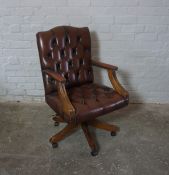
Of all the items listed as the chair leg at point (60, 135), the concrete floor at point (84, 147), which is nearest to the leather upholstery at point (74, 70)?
the chair leg at point (60, 135)

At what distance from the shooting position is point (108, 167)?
189 centimetres

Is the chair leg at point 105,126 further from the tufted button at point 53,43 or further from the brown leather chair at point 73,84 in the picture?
the tufted button at point 53,43

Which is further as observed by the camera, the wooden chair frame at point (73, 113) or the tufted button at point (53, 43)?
the tufted button at point (53, 43)

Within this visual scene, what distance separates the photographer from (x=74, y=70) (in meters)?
2.25

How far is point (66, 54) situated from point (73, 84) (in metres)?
0.28

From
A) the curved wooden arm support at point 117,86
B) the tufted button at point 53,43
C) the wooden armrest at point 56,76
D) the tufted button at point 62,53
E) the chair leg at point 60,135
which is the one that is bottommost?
the chair leg at point 60,135

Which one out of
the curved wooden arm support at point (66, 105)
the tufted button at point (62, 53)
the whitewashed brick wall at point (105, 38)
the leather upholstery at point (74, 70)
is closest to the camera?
the curved wooden arm support at point (66, 105)

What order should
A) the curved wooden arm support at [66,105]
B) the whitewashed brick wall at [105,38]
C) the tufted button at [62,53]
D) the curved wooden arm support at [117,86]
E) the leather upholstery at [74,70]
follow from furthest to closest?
the whitewashed brick wall at [105,38]
the tufted button at [62,53]
the curved wooden arm support at [117,86]
the leather upholstery at [74,70]
the curved wooden arm support at [66,105]

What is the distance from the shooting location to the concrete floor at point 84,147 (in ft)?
6.15

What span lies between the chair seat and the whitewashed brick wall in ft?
2.02

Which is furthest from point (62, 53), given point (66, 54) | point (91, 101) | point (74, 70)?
point (91, 101)

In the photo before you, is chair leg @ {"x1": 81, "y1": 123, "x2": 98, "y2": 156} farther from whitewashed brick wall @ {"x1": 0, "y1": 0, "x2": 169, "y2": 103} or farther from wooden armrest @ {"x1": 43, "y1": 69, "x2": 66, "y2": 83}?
whitewashed brick wall @ {"x1": 0, "y1": 0, "x2": 169, "y2": 103}

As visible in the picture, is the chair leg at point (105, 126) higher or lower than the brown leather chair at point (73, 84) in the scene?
lower

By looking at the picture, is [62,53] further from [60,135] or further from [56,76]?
[60,135]
